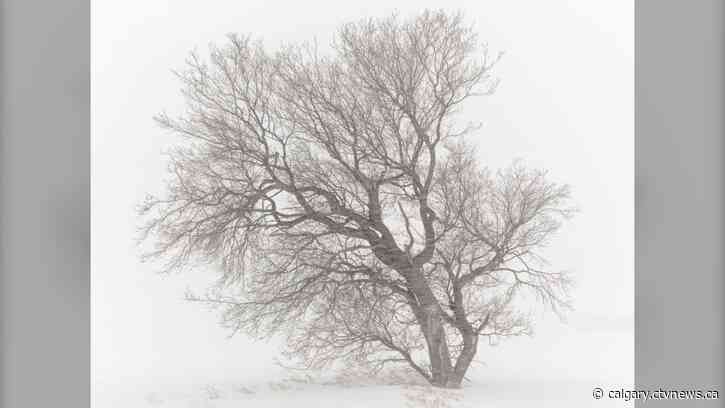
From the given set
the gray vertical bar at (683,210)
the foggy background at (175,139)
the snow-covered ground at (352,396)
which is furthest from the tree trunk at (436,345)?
the gray vertical bar at (683,210)

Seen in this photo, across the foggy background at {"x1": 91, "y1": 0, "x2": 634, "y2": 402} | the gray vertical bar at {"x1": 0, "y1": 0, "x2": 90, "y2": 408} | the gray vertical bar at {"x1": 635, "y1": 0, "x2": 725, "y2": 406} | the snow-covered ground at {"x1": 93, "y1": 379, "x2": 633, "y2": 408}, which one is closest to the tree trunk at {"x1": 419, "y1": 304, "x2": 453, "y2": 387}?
the snow-covered ground at {"x1": 93, "y1": 379, "x2": 633, "y2": 408}

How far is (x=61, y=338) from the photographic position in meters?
5.95

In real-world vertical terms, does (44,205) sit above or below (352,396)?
above

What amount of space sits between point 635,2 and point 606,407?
12.3 feet

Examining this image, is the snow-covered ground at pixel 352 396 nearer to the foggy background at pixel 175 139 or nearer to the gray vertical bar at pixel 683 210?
the foggy background at pixel 175 139

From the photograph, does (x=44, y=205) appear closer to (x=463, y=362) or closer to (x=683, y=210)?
(x=463, y=362)

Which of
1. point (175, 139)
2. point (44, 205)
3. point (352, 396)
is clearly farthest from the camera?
point (175, 139)

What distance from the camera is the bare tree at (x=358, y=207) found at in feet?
18.7

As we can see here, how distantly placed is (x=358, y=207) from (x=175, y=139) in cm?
177

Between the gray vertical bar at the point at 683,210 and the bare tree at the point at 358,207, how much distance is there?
3.28ft

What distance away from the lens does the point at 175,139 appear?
609cm

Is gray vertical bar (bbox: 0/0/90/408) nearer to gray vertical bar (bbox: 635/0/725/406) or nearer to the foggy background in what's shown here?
the foggy background

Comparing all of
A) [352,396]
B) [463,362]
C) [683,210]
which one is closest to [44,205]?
[352,396]

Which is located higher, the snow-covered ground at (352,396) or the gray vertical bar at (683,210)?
the gray vertical bar at (683,210)
